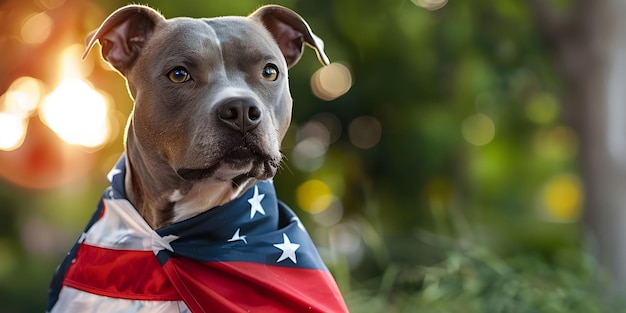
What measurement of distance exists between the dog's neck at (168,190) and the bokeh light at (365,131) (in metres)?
4.18

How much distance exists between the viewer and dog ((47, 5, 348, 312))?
2871 mm

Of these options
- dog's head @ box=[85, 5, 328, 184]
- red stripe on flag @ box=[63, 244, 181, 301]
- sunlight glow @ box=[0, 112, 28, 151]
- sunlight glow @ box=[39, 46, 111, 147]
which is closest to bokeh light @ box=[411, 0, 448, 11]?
sunlight glow @ box=[39, 46, 111, 147]

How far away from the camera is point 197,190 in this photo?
3092 millimetres

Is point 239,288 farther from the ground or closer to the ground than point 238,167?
closer to the ground

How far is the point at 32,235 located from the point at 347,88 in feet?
8.76

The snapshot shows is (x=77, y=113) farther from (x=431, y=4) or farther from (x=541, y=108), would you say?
(x=541, y=108)

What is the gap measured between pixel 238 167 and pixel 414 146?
4.36 metres

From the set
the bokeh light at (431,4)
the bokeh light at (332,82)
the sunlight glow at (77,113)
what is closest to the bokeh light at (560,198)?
the bokeh light at (431,4)

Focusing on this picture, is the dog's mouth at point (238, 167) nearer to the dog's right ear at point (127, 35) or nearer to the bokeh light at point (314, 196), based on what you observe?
the dog's right ear at point (127, 35)

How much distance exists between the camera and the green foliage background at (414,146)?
230 inches

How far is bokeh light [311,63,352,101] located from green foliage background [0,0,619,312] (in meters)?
0.07

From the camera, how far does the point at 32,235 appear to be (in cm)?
593

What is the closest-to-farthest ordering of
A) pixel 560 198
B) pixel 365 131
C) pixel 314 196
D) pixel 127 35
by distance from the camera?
1. pixel 127 35
2. pixel 314 196
3. pixel 365 131
4. pixel 560 198

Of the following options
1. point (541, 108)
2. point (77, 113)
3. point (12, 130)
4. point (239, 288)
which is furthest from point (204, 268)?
point (541, 108)
